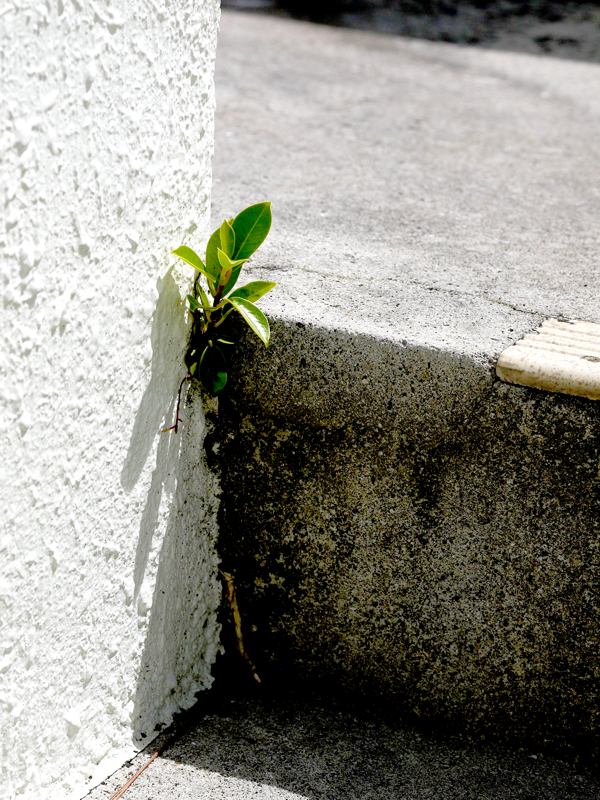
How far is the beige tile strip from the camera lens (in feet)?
3.56

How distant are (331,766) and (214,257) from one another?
88 centimetres

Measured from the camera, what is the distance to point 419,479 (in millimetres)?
1236

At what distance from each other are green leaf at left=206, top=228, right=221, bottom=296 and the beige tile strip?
1.50 ft

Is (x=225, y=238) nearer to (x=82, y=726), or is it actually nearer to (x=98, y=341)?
(x=98, y=341)

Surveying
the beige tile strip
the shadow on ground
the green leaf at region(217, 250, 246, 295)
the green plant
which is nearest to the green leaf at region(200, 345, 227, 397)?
the green plant

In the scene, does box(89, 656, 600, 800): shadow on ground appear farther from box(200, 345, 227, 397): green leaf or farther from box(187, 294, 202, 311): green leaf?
box(187, 294, 202, 311): green leaf

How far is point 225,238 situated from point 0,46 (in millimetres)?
460

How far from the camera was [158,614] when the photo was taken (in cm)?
128

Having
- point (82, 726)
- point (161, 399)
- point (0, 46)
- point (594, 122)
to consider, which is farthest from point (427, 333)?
point (594, 122)

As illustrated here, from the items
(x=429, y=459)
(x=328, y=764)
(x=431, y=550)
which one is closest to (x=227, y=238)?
(x=429, y=459)

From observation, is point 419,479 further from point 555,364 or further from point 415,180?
point 415,180

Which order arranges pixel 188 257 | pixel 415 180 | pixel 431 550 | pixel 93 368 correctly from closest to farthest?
1. pixel 93 368
2. pixel 188 257
3. pixel 431 550
4. pixel 415 180

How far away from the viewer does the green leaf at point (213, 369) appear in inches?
48.2

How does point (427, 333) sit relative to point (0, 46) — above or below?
below
